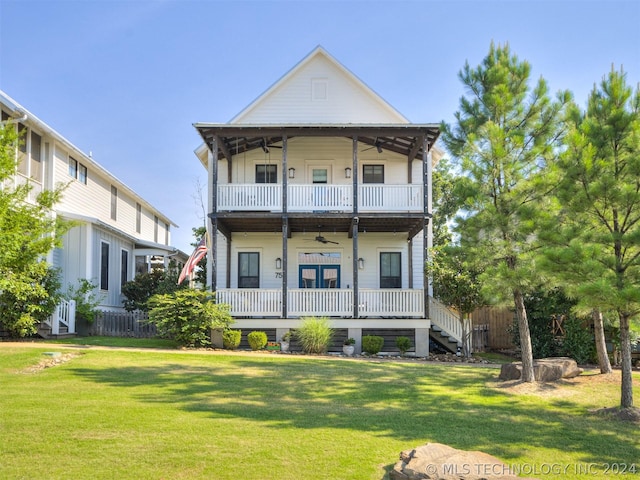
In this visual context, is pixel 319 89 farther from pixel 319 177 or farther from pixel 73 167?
pixel 73 167

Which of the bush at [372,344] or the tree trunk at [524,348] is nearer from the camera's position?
the tree trunk at [524,348]

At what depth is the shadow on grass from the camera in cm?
805

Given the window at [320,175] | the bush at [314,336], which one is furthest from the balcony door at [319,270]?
the bush at [314,336]

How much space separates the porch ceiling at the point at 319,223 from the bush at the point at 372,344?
4.02 meters

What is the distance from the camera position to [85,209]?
2275 centimetres

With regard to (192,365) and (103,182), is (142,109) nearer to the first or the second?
(103,182)

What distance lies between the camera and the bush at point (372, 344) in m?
18.1

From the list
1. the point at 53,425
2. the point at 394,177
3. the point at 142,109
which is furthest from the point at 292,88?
the point at 53,425

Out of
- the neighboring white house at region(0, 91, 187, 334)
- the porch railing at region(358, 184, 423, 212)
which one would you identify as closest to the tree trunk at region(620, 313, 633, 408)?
the porch railing at region(358, 184, 423, 212)

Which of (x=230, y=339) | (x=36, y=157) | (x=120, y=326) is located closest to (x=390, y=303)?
(x=230, y=339)

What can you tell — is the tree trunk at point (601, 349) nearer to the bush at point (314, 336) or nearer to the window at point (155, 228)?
the bush at point (314, 336)

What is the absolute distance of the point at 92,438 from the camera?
290 inches

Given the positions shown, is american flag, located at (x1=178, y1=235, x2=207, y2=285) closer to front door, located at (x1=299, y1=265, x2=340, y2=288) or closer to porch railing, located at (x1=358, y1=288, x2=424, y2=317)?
front door, located at (x1=299, y1=265, x2=340, y2=288)

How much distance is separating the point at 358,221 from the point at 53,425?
1341 centimetres
